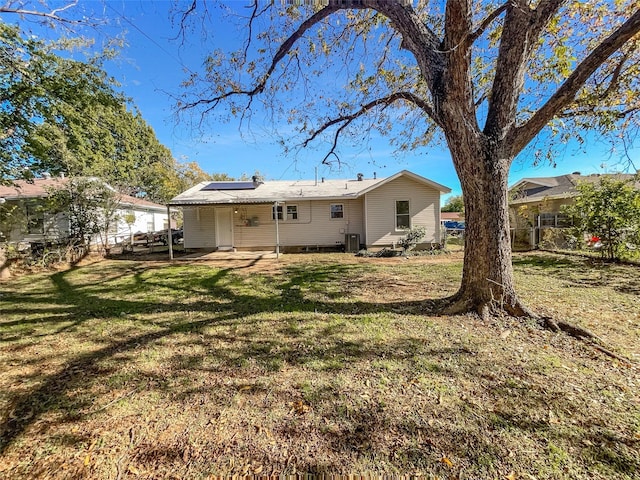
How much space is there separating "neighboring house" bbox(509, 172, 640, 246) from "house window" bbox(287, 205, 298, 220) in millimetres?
10920

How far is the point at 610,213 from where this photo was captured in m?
8.90

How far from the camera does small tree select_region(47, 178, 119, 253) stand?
11.4 meters

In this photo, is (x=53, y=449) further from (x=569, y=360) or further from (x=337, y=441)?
(x=569, y=360)

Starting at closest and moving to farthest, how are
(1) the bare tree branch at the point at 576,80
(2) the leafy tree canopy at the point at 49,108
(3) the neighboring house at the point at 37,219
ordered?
1. (1) the bare tree branch at the point at 576,80
2. (2) the leafy tree canopy at the point at 49,108
3. (3) the neighboring house at the point at 37,219

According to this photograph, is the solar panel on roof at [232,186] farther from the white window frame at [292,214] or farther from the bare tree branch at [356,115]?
the bare tree branch at [356,115]

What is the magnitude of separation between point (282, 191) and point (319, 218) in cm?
252

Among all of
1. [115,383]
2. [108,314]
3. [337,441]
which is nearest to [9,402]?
[115,383]

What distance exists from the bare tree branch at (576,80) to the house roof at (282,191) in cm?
903

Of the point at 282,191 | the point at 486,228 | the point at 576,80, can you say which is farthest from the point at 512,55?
the point at 282,191

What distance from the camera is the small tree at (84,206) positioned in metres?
11.4

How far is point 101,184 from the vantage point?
12203mm

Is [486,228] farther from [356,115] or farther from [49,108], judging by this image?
[49,108]

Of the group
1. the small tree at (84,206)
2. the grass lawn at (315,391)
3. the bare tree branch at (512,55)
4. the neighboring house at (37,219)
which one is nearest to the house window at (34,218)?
the neighboring house at (37,219)

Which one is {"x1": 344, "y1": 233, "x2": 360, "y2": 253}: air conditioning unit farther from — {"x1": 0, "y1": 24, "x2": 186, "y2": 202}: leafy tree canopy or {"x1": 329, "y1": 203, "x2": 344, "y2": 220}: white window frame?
{"x1": 0, "y1": 24, "x2": 186, "y2": 202}: leafy tree canopy
